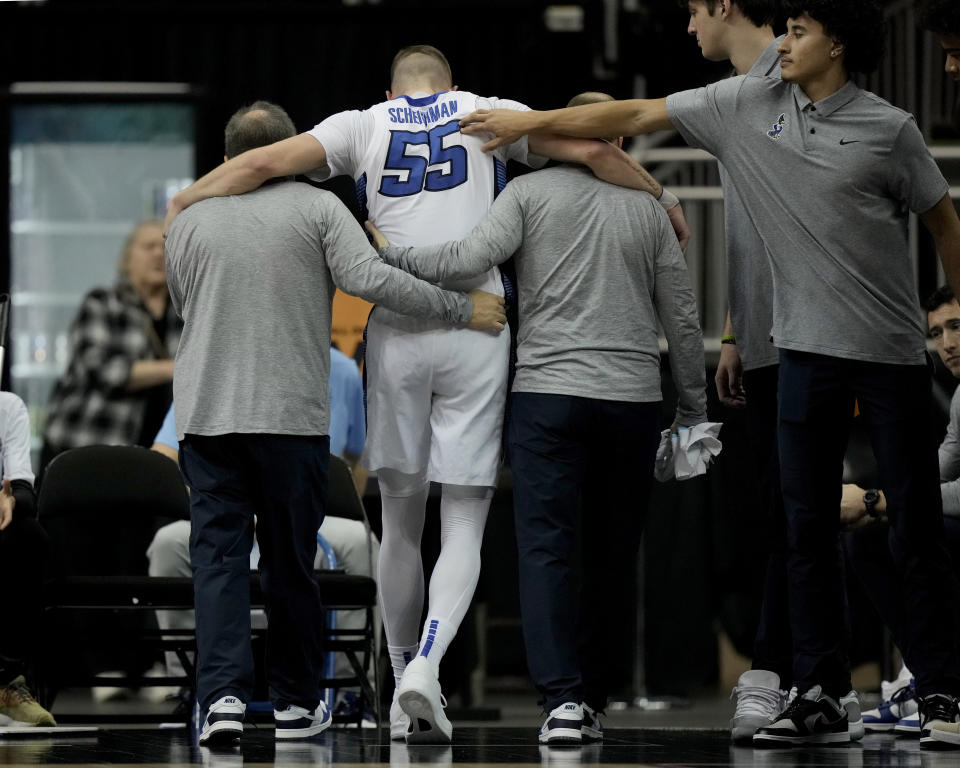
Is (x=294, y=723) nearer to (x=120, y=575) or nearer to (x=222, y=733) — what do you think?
(x=222, y=733)

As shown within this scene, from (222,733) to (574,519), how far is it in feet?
3.28

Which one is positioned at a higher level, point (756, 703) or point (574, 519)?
point (574, 519)

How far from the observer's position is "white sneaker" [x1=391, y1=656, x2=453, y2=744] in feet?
12.6

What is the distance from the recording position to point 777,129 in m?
3.92

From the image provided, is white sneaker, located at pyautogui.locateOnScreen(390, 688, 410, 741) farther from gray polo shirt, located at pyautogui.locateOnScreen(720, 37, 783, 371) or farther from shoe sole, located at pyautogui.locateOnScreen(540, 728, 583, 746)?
gray polo shirt, located at pyautogui.locateOnScreen(720, 37, 783, 371)

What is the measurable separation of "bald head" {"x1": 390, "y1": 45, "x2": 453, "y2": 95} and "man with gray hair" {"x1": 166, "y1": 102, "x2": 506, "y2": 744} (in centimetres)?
40

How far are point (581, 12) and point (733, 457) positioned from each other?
8.43 ft

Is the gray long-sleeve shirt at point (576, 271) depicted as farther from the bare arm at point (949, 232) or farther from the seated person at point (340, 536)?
the seated person at point (340, 536)

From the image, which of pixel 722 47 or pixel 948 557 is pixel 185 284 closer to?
pixel 722 47

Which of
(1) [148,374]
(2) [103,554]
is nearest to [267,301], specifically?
(2) [103,554]

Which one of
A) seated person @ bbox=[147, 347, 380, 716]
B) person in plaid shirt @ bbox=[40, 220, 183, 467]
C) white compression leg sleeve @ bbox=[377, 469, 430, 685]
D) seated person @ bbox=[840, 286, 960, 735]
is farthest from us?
person in plaid shirt @ bbox=[40, 220, 183, 467]

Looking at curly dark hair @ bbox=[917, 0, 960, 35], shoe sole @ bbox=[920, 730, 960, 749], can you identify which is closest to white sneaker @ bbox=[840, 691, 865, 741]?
shoe sole @ bbox=[920, 730, 960, 749]

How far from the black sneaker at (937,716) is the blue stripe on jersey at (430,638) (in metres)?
1.17

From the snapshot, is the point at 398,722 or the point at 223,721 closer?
the point at 223,721
